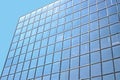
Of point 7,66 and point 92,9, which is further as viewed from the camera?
point 7,66

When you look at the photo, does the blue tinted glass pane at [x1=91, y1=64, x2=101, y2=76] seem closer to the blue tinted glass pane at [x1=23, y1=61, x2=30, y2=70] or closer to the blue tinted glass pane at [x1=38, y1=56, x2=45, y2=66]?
the blue tinted glass pane at [x1=38, y1=56, x2=45, y2=66]

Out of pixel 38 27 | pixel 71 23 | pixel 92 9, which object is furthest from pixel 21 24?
pixel 92 9

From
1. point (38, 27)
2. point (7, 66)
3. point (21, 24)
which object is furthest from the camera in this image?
point (21, 24)

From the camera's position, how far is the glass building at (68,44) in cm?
2929

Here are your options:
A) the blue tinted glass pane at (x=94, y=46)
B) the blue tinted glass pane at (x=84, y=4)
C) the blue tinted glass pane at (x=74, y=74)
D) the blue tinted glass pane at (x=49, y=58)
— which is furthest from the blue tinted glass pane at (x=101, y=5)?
the blue tinted glass pane at (x=74, y=74)

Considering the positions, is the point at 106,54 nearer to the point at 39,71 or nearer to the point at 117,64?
the point at 117,64

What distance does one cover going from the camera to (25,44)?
1650 inches

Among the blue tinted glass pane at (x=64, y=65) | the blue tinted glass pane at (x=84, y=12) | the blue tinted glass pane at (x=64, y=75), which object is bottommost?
the blue tinted glass pane at (x=64, y=75)

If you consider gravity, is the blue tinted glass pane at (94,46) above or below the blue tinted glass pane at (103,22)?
below

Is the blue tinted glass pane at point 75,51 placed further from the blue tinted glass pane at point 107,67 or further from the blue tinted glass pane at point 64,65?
the blue tinted glass pane at point 107,67

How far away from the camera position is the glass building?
29.3m

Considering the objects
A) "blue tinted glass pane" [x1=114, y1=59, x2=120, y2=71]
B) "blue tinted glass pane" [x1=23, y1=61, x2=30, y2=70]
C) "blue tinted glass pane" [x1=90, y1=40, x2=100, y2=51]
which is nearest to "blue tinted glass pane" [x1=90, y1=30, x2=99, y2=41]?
"blue tinted glass pane" [x1=90, y1=40, x2=100, y2=51]

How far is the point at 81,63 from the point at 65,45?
5086 mm

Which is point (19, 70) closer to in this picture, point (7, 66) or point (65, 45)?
point (7, 66)
